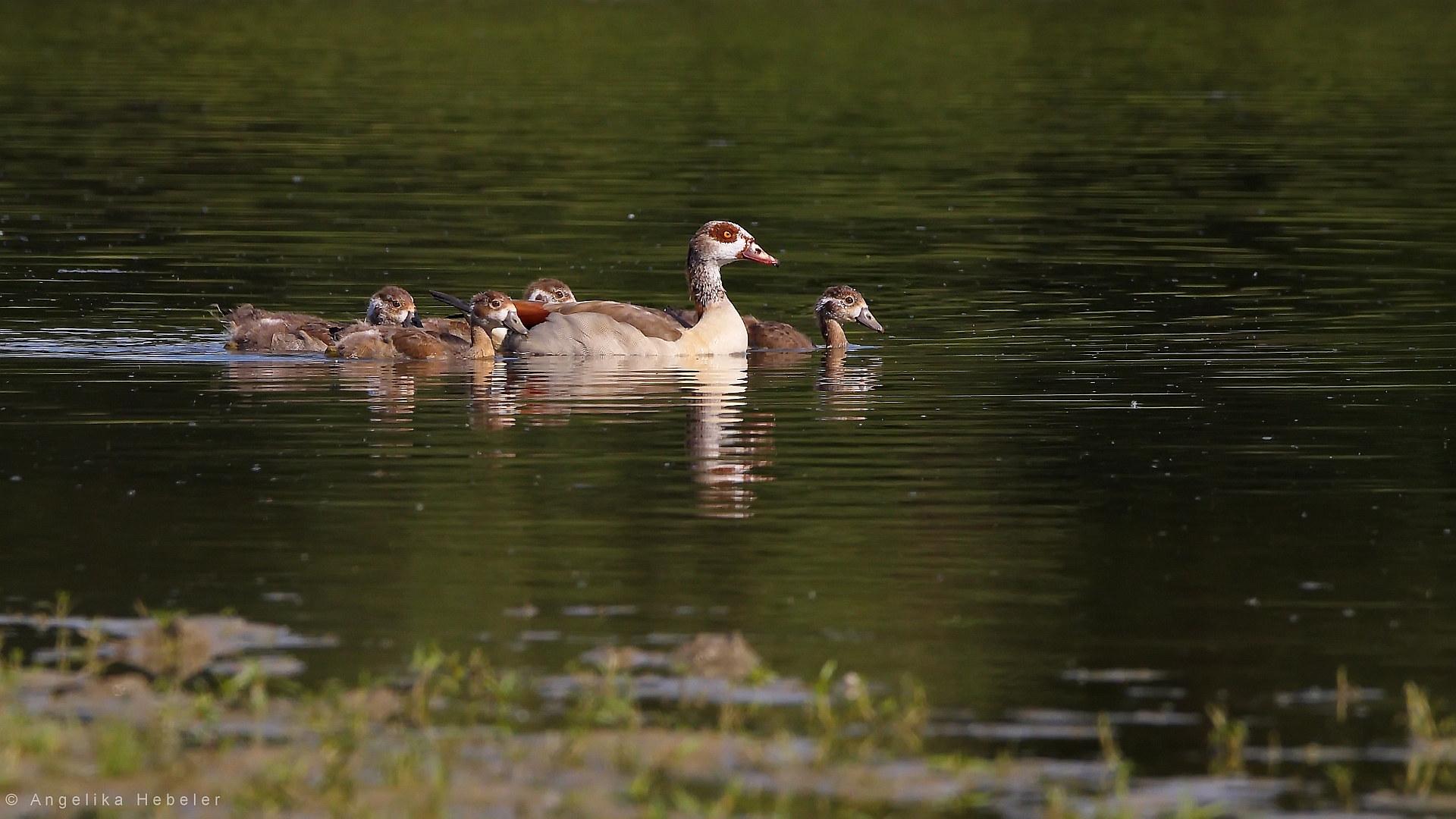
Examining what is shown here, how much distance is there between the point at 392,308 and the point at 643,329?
7.95ft

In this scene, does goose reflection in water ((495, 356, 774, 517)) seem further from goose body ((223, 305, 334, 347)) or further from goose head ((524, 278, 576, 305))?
goose body ((223, 305, 334, 347))

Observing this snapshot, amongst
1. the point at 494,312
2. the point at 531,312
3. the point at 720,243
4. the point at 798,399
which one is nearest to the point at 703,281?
the point at 720,243

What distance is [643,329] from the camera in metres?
21.9

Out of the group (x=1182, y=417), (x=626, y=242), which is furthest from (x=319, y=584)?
(x=626, y=242)

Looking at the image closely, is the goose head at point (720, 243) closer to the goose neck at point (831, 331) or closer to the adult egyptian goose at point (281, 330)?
the goose neck at point (831, 331)

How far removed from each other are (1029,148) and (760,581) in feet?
103

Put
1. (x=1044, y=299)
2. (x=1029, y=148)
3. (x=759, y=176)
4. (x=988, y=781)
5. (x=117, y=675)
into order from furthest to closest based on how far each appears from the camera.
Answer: (x=1029, y=148)
(x=759, y=176)
(x=1044, y=299)
(x=117, y=675)
(x=988, y=781)

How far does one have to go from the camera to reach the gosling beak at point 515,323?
22.3 m

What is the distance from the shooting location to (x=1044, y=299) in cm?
2520

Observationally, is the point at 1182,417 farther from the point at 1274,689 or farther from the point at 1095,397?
the point at 1274,689

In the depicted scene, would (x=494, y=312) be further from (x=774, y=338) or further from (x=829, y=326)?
(x=829, y=326)

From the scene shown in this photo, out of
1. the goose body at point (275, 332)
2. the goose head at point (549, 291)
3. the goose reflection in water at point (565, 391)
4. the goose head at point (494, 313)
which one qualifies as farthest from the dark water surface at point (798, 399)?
the goose head at point (549, 291)

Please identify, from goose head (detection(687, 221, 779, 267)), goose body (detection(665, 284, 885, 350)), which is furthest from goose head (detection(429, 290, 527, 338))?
goose head (detection(687, 221, 779, 267))

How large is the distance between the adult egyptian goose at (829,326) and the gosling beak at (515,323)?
2391mm
